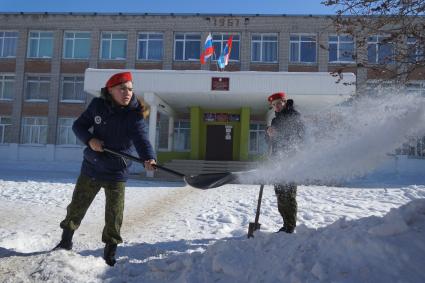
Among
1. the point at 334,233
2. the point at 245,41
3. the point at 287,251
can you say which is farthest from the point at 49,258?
the point at 245,41

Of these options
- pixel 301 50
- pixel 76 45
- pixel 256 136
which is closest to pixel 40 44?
pixel 76 45

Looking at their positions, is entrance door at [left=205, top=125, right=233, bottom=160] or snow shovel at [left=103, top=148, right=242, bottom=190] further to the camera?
entrance door at [left=205, top=125, right=233, bottom=160]

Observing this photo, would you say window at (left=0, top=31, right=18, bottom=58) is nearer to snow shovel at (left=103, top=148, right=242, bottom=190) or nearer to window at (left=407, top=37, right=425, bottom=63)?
snow shovel at (left=103, top=148, right=242, bottom=190)

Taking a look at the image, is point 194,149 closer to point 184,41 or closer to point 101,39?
point 184,41

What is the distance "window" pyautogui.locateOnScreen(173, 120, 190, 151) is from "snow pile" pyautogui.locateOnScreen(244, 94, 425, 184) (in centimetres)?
1840

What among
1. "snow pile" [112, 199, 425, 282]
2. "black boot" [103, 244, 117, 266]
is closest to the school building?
"black boot" [103, 244, 117, 266]

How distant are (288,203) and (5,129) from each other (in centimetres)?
2449

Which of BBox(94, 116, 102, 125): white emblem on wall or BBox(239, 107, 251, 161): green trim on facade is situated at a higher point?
BBox(239, 107, 251, 161): green trim on facade

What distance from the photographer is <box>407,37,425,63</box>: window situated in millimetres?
3412

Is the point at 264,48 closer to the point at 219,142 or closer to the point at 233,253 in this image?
the point at 219,142

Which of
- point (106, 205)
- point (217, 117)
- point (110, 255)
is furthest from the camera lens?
point (217, 117)

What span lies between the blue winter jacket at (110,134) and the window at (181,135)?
18728mm

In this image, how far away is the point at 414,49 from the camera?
347 cm

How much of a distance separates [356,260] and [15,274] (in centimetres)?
239
